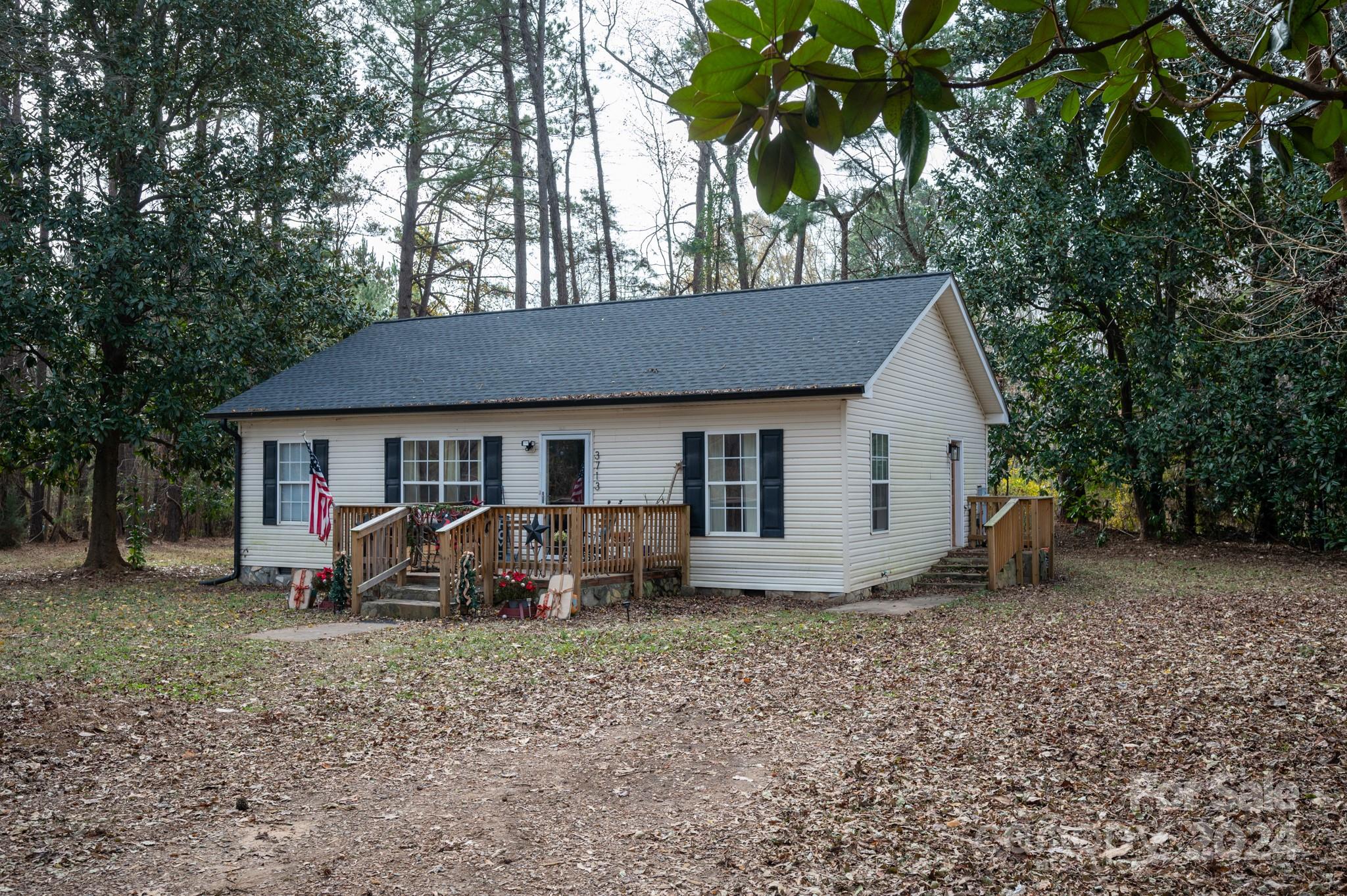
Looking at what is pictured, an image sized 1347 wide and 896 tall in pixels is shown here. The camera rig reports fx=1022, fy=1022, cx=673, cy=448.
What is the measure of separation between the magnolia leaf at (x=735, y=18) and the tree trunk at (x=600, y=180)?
2566 cm

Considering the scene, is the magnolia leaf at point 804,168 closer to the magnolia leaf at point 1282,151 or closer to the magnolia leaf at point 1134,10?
the magnolia leaf at point 1134,10

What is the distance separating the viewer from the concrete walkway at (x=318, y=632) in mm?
11031

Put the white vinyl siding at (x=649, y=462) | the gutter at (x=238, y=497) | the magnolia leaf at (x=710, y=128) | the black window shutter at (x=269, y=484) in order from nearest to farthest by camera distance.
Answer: the magnolia leaf at (x=710, y=128) < the white vinyl siding at (x=649, y=462) < the black window shutter at (x=269, y=484) < the gutter at (x=238, y=497)

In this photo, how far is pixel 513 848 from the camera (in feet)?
15.6

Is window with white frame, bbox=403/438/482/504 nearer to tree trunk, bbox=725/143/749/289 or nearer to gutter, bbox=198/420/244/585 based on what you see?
gutter, bbox=198/420/244/585

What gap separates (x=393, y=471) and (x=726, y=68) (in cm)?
1468

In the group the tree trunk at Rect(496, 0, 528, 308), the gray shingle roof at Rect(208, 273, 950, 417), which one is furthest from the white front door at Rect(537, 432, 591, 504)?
the tree trunk at Rect(496, 0, 528, 308)

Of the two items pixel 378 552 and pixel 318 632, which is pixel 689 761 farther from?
pixel 378 552

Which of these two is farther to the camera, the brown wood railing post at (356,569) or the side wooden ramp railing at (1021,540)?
the side wooden ramp railing at (1021,540)

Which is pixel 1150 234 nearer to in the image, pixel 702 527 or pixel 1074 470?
pixel 1074 470

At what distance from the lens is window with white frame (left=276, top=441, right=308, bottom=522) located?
56.1 feet

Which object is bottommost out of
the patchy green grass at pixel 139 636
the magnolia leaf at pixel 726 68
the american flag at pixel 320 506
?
the patchy green grass at pixel 139 636

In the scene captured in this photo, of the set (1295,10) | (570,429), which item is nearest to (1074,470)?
(570,429)

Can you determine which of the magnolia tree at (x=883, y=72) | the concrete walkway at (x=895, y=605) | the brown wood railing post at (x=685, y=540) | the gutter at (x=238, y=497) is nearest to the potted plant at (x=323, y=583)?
the gutter at (x=238, y=497)
